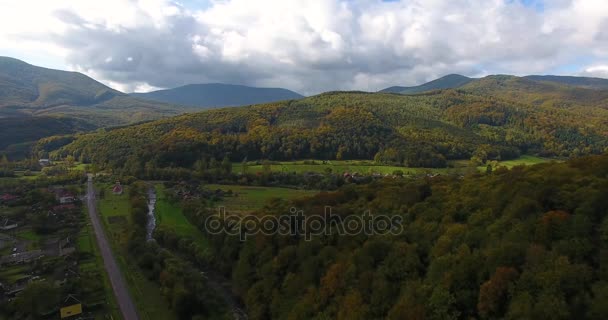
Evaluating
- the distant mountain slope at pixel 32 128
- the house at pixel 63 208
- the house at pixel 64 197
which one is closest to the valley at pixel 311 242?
the house at pixel 63 208

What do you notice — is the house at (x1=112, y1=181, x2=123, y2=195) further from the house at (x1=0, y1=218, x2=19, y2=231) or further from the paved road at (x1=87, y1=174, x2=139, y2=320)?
the house at (x1=0, y1=218, x2=19, y2=231)

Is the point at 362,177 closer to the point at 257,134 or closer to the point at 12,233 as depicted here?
the point at 257,134

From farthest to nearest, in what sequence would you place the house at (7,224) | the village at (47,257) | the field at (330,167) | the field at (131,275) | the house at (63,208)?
1. the field at (330,167)
2. the house at (63,208)
3. the house at (7,224)
4. the field at (131,275)
5. the village at (47,257)

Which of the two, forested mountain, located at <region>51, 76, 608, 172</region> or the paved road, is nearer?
the paved road

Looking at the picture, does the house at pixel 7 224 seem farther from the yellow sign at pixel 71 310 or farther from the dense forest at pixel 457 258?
the dense forest at pixel 457 258

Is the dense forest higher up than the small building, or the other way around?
the dense forest

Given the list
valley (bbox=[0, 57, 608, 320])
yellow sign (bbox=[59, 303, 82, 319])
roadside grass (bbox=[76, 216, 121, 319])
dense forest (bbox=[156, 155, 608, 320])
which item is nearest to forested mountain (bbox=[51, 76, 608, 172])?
valley (bbox=[0, 57, 608, 320])
